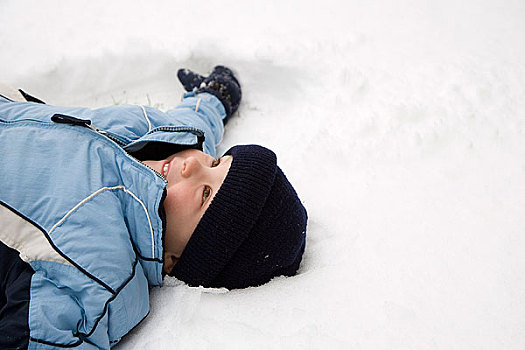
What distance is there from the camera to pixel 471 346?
0.83 m

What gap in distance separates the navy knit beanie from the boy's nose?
0.09 metres

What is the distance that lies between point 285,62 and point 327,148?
52cm

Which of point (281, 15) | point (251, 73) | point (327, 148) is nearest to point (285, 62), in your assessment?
point (251, 73)

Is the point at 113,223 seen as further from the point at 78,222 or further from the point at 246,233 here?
the point at 246,233

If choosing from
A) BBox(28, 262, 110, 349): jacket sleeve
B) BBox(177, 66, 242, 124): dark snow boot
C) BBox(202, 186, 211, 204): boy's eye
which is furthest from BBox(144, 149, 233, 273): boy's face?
BBox(177, 66, 242, 124): dark snow boot

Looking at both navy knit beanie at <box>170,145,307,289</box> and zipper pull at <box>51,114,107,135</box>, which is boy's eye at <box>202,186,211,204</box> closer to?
navy knit beanie at <box>170,145,307,289</box>

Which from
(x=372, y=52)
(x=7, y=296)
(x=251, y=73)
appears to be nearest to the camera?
(x=7, y=296)

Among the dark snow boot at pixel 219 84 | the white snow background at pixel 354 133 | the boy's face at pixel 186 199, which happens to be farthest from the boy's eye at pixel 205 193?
the dark snow boot at pixel 219 84

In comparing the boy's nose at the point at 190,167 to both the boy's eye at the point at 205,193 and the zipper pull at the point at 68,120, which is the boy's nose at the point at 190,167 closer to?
the boy's eye at the point at 205,193

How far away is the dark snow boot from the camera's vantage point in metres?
1.70

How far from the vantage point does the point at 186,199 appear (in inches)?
40.9

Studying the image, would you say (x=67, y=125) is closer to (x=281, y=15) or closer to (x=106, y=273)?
(x=106, y=273)

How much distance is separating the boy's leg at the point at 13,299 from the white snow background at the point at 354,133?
234mm

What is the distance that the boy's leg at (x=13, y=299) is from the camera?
78 cm
